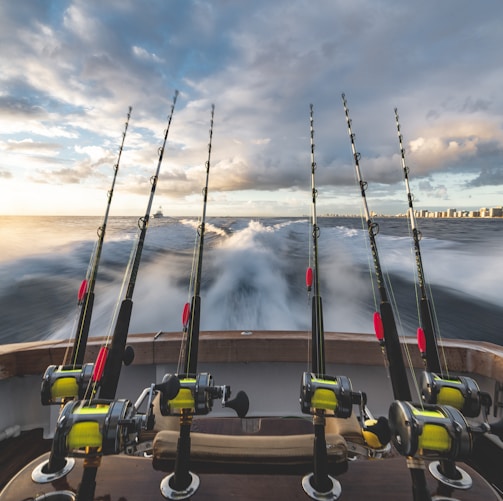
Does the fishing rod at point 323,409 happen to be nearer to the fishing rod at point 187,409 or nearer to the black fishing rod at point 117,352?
the fishing rod at point 187,409

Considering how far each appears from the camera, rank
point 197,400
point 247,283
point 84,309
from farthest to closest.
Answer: point 247,283 → point 84,309 → point 197,400

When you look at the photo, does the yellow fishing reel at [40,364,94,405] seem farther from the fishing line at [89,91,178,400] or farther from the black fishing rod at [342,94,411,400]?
the black fishing rod at [342,94,411,400]

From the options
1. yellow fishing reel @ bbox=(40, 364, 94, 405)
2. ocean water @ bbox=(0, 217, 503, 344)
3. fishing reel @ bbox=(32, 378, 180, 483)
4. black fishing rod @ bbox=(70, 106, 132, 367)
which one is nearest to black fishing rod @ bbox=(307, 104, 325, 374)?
fishing reel @ bbox=(32, 378, 180, 483)

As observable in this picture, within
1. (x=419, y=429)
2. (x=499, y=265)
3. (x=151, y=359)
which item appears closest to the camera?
(x=419, y=429)

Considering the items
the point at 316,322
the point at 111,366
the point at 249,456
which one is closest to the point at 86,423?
the point at 111,366

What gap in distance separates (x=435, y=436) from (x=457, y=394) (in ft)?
1.40

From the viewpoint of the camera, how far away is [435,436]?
97cm

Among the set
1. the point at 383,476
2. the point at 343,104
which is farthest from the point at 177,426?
the point at 343,104

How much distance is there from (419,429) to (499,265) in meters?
8.65

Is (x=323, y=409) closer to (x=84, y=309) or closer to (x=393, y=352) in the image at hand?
(x=393, y=352)

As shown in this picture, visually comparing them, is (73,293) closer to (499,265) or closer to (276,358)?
(276,358)

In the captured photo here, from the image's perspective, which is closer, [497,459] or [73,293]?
[497,459]

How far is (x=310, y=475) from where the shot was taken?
1267 mm

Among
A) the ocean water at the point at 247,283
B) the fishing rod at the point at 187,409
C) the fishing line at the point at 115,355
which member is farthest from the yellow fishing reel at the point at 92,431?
the ocean water at the point at 247,283
